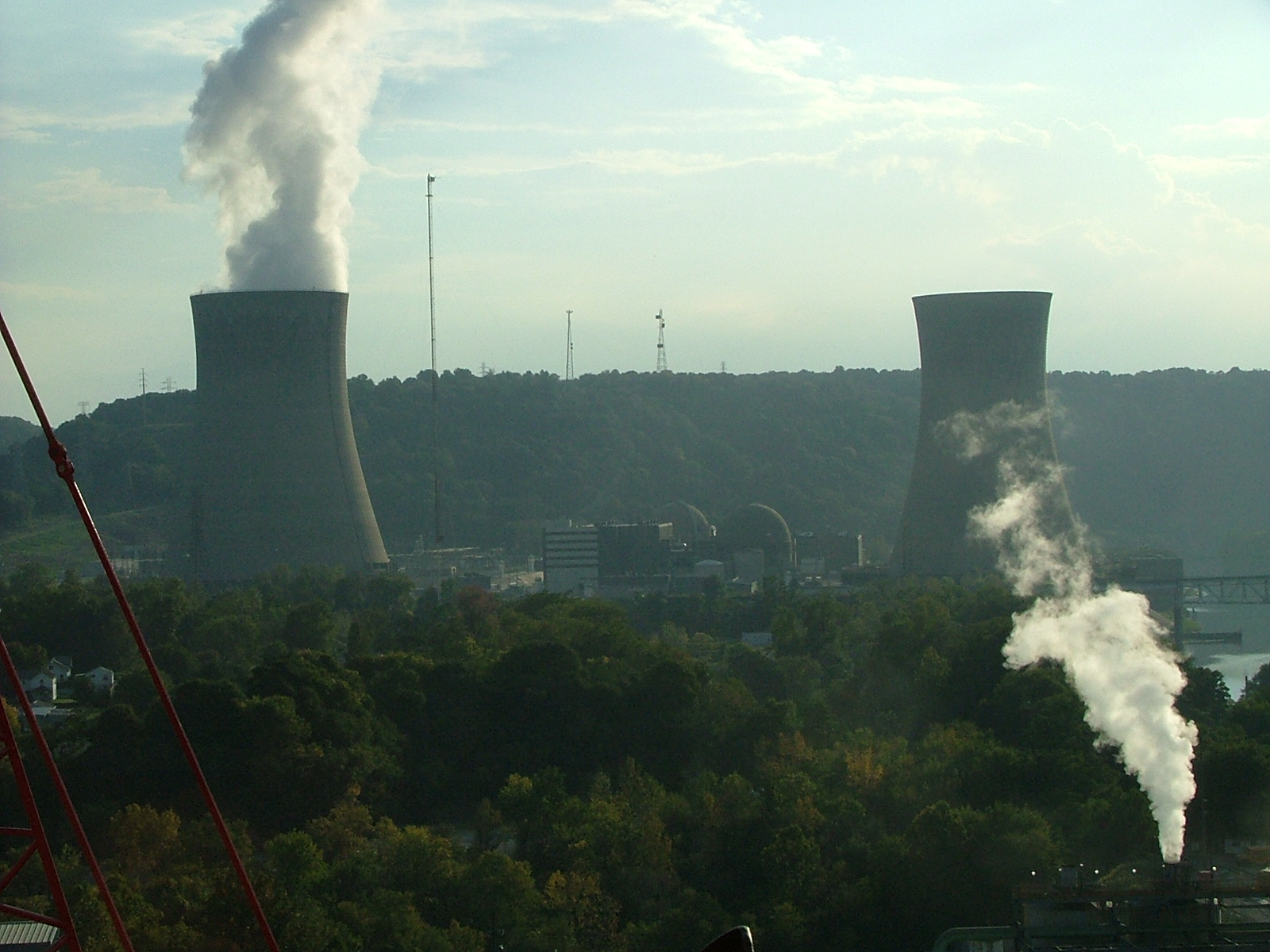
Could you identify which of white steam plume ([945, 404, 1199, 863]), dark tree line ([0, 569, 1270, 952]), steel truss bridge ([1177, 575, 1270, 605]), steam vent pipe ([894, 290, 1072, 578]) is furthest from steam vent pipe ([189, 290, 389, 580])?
steel truss bridge ([1177, 575, 1270, 605])

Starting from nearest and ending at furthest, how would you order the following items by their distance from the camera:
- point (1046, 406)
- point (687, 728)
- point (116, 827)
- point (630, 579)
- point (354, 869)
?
1. point (354, 869)
2. point (116, 827)
3. point (687, 728)
4. point (1046, 406)
5. point (630, 579)

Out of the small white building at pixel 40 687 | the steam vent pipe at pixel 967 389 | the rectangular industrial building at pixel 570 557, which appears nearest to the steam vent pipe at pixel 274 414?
the small white building at pixel 40 687

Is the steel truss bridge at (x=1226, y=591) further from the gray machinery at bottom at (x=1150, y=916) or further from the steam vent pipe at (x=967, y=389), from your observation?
the gray machinery at bottom at (x=1150, y=916)

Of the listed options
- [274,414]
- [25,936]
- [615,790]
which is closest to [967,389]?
[274,414]

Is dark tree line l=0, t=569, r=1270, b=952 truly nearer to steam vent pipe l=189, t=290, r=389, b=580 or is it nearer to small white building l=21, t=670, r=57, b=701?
small white building l=21, t=670, r=57, b=701

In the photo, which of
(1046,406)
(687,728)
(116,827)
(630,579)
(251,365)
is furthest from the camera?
(630,579)

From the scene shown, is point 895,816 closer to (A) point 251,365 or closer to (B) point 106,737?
(B) point 106,737

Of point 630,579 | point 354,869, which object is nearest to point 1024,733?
point 354,869
